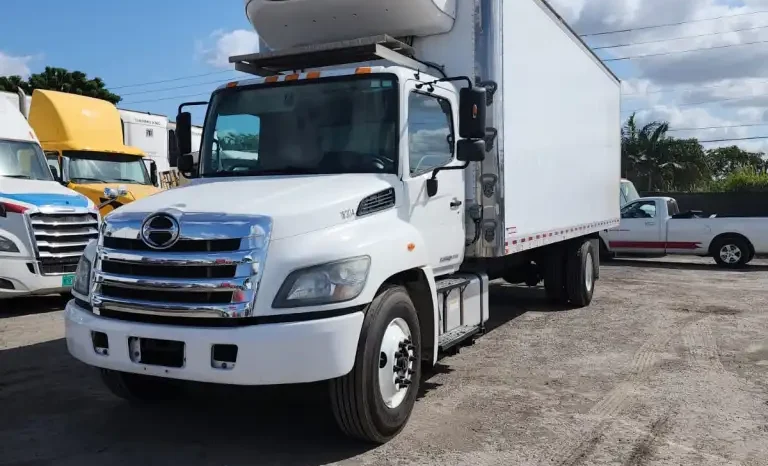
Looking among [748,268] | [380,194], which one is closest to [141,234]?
[380,194]

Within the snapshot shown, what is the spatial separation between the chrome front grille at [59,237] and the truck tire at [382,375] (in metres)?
6.57

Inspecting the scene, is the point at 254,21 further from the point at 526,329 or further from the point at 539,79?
the point at 526,329

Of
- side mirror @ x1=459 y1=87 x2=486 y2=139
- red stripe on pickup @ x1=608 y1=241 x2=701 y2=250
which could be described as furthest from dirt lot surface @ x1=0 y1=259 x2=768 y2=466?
red stripe on pickup @ x1=608 y1=241 x2=701 y2=250

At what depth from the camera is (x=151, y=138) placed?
17.5m

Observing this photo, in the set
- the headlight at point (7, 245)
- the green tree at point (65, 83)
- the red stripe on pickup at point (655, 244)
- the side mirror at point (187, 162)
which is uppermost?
the green tree at point (65, 83)

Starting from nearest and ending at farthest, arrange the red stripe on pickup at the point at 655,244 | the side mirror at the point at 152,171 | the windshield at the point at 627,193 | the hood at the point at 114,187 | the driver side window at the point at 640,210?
the hood at the point at 114,187, the side mirror at the point at 152,171, the red stripe on pickup at the point at 655,244, the driver side window at the point at 640,210, the windshield at the point at 627,193

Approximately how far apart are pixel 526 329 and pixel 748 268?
10865 millimetres

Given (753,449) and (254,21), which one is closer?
(753,449)

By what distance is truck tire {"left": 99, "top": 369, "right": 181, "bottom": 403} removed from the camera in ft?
16.9

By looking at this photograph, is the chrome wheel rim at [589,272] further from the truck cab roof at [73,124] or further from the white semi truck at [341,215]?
the truck cab roof at [73,124]

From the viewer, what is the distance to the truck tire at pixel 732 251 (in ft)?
55.3

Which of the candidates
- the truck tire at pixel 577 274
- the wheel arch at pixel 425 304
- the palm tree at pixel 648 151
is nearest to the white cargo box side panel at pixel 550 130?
the truck tire at pixel 577 274

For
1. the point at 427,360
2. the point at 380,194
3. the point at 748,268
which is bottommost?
the point at 748,268

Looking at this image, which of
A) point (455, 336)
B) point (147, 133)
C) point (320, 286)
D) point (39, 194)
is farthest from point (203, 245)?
point (147, 133)
